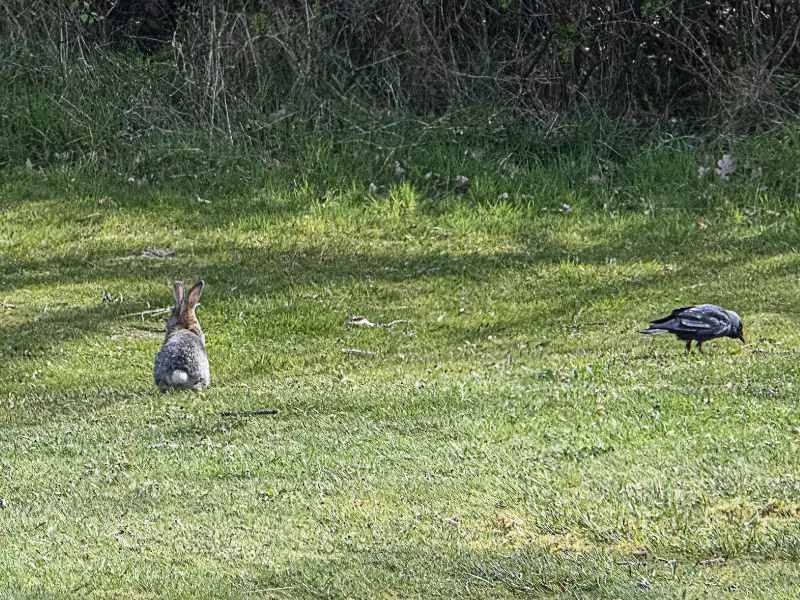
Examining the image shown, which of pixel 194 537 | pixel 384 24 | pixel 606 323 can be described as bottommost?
pixel 606 323

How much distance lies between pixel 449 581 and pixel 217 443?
5.96 ft

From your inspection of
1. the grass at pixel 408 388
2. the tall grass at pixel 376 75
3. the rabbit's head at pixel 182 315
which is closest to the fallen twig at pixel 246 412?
the grass at pixel 408 388

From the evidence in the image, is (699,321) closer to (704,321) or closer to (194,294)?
(704,321)

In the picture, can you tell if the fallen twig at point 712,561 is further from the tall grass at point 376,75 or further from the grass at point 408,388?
the tall grass at point 376,75

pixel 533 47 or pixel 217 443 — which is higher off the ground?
pixel 533 47

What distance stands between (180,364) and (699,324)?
2.91 metres

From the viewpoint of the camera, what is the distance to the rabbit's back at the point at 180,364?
20.0ft

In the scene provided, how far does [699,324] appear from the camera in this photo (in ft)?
21.1

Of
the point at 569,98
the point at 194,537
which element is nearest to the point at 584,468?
the point at 194,537

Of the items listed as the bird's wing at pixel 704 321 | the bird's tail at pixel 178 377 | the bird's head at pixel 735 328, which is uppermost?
the bird's wing at pixel 704 321

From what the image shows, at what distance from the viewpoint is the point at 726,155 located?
10625mm

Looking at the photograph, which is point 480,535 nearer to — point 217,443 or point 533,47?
point 217,443

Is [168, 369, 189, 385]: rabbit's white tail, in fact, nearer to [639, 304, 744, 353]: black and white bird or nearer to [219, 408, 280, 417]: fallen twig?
[219, 408, 280, 417]: fallen twig

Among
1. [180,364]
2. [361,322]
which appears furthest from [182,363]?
[361,322]
